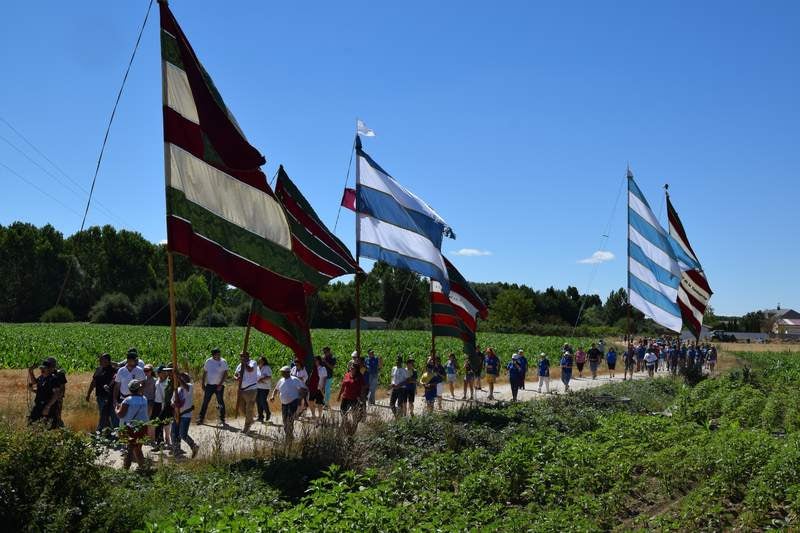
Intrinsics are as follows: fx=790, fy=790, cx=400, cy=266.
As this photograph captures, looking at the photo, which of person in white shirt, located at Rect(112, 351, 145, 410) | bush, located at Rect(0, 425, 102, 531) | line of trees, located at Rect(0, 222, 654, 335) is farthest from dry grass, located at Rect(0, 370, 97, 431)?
line of trees, located at Rect(0, 222, 654, 335)

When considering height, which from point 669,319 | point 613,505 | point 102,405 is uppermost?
point 669,319

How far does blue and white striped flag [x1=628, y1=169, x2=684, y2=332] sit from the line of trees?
5324 cm

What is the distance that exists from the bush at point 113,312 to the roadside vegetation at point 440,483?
7634 cm

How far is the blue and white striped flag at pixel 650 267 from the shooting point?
84.8 feet

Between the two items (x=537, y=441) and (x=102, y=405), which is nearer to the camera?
(x=537, y=441)

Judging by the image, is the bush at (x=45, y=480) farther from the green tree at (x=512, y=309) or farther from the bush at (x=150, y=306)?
the green tree at (x=512, y=309)

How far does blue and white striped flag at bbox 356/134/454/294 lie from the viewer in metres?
17.0

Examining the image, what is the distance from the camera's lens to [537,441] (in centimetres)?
1301

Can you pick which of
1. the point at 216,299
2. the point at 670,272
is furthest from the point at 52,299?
the point at 670,272

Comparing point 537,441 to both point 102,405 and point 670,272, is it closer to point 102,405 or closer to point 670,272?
point 102,405

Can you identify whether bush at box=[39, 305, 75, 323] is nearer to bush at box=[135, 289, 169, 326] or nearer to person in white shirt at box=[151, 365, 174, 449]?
bush at box=[135, 289, 169, 326]

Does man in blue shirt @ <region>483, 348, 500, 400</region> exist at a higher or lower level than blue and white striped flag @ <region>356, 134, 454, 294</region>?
lower

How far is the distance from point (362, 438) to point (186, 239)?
15.5 feet

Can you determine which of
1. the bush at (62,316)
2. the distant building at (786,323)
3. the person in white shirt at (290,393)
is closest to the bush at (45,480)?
the person in white shirt at (290,393)
